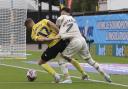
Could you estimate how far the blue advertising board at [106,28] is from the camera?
29234 mm

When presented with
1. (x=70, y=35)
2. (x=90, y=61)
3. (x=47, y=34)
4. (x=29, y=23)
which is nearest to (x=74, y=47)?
(x=70, y=35)

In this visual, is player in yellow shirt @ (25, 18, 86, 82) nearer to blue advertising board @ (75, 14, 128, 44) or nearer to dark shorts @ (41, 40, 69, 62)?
dark shorts @ (41, 40, 69, 62)

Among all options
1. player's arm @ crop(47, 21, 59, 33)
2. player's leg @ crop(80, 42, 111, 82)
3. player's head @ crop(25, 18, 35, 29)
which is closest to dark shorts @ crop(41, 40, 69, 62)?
player's arm @ crop(47, 21, 59, 33)

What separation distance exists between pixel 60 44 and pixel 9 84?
5.44 feet

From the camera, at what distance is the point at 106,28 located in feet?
100

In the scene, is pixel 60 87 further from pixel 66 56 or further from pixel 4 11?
pixel 4 11

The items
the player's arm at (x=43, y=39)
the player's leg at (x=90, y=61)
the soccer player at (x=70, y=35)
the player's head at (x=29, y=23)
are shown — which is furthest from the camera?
the player's leg at (x=90, y=61)

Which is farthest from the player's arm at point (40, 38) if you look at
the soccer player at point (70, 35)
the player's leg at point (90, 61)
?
the player's leg at point (90, 61)

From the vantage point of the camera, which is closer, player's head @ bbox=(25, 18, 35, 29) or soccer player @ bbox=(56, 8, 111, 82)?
player's head @ bbox=(25, 18, 35, 29)

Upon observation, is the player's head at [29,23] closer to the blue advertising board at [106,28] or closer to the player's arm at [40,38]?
the player's arm at [40,38]

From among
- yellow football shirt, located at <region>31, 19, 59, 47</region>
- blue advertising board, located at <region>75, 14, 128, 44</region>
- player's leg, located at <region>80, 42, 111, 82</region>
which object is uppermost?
yellow football shirt, located at <region>31, 19, 59, 47</region>

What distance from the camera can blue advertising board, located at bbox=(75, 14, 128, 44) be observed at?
29.2 metres

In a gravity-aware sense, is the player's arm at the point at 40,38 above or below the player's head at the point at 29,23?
below

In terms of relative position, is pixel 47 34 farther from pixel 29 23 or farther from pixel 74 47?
pixel 74 47
